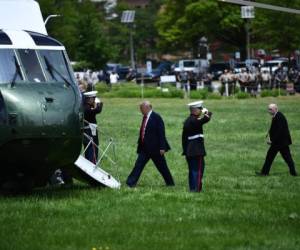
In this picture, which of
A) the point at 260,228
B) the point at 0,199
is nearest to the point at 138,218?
the point at 260,228

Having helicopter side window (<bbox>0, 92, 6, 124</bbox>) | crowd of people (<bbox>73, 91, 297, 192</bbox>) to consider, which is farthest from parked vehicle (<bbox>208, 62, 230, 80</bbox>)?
helicopter side window (<bbox>0, 92, 6, 124</bbox>)

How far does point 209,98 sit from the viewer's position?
59.2 metres

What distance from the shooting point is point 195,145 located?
64.5ft

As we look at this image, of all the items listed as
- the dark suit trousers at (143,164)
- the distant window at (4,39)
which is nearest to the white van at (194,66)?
the dark suit trousers at (143,164)

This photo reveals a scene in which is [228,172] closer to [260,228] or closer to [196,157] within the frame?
[196,157]

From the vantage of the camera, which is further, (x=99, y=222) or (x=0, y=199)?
(x=0, y=199)

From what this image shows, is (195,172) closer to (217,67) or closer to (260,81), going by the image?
(260,81)

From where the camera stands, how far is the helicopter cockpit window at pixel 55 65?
18.0 meters

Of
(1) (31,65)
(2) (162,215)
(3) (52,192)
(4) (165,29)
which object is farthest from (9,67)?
(4) (165,29)

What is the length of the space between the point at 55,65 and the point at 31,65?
0.62 m

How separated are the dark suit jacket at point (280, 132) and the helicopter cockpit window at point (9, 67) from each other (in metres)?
9.07

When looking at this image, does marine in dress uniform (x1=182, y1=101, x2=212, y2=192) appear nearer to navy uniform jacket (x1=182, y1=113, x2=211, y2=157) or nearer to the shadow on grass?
navy uniform jacket (x1=182, y1=113, x2=211, y2=157)

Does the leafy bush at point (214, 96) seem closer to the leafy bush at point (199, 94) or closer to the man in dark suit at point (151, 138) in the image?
the leafy bush at point (199, 94)

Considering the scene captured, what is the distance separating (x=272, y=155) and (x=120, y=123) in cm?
1721
